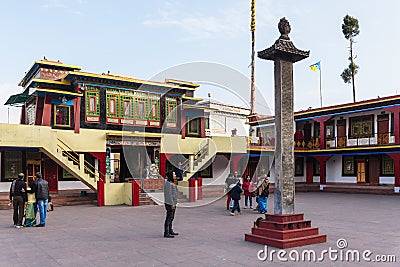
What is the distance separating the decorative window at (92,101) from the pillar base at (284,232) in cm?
1497

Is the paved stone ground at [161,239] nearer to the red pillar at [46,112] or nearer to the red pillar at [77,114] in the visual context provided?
the red pillar at [46,112]

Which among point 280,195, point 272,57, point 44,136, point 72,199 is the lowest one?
point 72,199

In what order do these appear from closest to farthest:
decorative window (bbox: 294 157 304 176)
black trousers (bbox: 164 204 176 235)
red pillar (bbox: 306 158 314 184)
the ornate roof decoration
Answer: the ornate roof decoration, black trousers (bbox: 164 204 176 235), red pillar (bbox: 306 158 314 184), decorative window (bbox: 294 157 304 176)

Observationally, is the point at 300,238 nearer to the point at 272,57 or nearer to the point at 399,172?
the point at 272,57

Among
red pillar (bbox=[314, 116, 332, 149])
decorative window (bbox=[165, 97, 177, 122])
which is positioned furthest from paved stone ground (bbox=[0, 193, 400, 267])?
red pillar (bbox=[314, 116, 332, 149])

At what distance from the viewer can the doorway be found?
89.8ft

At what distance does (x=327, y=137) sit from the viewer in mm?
29969

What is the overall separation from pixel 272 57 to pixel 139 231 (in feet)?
19.4

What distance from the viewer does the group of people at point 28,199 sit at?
11.8 metres

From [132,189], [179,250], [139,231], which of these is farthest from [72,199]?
[179,250]

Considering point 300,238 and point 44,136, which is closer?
point 300,238

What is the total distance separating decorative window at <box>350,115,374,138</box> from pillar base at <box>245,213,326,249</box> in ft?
66.6

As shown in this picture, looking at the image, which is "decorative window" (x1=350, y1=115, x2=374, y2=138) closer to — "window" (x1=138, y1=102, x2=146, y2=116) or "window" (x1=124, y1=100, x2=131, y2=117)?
"window" (x1=138, y1=102, x2=146, y2=116)

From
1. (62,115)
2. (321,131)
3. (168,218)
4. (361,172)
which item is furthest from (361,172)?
(168,218)
